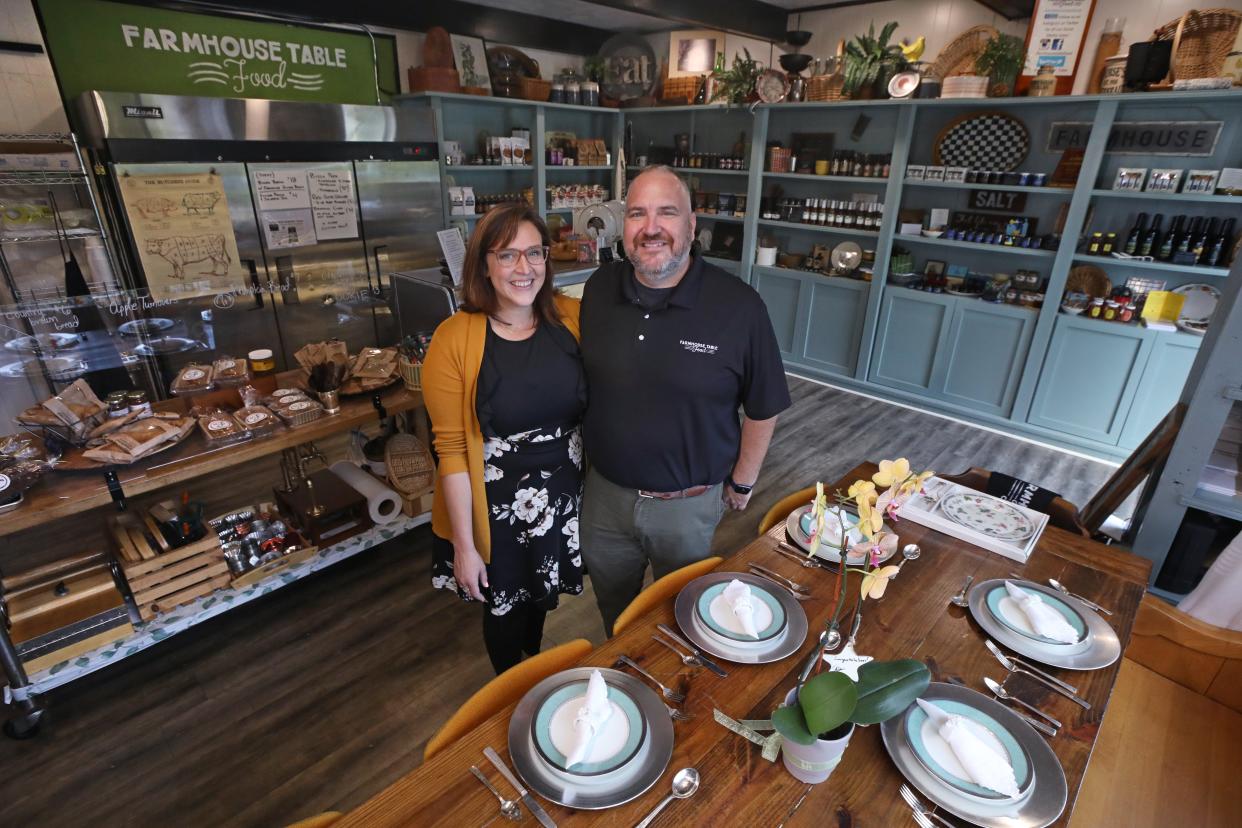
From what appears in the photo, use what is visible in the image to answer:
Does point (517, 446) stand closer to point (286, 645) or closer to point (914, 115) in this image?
point (286, 645)

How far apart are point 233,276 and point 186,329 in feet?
5.42

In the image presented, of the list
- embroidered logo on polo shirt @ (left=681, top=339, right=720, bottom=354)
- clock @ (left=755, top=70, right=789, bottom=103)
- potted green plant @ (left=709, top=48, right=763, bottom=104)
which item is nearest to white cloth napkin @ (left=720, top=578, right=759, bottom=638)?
embroidered logo on polo shirt @ (left=681, top=339, right=720, bottom=354)

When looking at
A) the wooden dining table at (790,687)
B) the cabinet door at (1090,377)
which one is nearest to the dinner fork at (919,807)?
the wooden dining table at (790,687)

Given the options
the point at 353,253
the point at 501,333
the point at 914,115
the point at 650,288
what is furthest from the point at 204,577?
the point at 914,115

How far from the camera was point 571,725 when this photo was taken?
3.75ft

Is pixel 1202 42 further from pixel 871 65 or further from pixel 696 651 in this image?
pixel 696 651

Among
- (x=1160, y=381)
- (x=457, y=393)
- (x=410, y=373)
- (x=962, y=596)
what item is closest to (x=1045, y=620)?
(x=962, y=596)

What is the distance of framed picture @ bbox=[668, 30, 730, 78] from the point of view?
5613 millimetres

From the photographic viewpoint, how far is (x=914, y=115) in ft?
14.8

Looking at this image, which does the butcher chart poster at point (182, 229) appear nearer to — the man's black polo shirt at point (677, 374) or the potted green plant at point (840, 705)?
the man's black polo shirt at point (677, 374)

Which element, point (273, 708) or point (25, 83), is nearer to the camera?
point (273, 708)

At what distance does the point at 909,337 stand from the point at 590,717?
459 cm

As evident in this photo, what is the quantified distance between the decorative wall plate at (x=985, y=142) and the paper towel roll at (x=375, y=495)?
445cm

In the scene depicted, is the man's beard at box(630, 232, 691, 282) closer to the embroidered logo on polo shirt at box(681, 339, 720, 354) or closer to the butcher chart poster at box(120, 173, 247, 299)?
the embroidered logo on polo shirt at box(681, 339, 720, 354)
